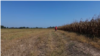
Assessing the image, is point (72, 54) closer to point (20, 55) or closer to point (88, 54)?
point (88, 54)

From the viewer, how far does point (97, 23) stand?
5582mm

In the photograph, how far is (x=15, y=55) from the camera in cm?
313

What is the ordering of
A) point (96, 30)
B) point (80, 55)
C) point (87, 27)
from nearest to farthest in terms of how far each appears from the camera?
point (80, 55), point (96, 30), point (87, 27)

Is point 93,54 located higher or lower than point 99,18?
lower

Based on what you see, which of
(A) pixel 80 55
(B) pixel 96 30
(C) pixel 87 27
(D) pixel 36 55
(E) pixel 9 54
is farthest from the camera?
(C) pixel 87 27

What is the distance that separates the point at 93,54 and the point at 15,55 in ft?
9.62

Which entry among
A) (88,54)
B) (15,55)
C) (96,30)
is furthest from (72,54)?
(96,30)

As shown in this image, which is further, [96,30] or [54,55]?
[96,30]

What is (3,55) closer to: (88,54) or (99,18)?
(88,54)

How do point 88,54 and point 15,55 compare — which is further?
point 15,55

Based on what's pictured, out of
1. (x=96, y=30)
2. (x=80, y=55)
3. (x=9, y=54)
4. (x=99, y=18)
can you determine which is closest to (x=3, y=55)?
(x=9, y=54)

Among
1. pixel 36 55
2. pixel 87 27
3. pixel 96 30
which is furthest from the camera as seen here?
pixel 87 27

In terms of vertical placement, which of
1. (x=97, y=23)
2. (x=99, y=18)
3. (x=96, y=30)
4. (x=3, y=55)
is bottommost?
(x=3, y=55)

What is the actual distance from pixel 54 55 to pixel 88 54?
122cm
